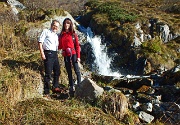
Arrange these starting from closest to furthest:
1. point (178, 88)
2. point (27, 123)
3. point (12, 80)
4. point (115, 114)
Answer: point (27, 123)
point (115, 114)
point (12, 80)
point (178, 88)

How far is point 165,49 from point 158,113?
9.80 meters

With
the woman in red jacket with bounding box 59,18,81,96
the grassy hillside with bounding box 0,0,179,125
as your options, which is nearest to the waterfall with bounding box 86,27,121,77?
the grassy hillside with bounding box 0,0,179,125

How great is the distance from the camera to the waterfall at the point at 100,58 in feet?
49.1

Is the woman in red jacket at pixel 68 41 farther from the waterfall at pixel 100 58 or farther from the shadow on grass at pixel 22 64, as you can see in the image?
the waterfall at pixel 100 58

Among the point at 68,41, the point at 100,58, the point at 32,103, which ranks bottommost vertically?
the point at 100,58

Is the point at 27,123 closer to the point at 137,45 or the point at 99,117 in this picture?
the point at 99,117

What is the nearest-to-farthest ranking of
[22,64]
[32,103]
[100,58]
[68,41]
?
[32,103]
[68,41]
[22,64]
[100,58]

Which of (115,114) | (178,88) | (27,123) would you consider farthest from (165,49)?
(27,123)

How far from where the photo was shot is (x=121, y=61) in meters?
15.6

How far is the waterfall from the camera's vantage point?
49.1 feet

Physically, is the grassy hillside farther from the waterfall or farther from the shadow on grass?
the waterfall

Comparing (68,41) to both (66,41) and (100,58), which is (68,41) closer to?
(66,41)

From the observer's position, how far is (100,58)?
51.4 ft

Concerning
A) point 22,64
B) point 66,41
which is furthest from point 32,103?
point 22,64
